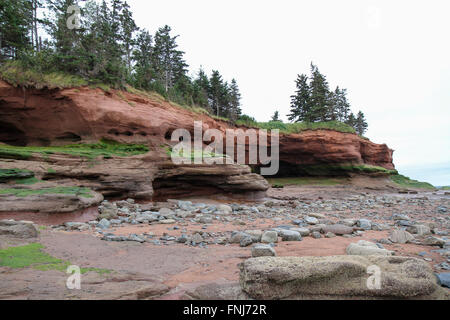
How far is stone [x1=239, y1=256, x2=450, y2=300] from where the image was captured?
2268 millimetres

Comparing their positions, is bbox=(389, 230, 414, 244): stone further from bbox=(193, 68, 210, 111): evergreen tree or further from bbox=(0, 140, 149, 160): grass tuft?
bbox=(193, 68, 210, 111): evergreen tree

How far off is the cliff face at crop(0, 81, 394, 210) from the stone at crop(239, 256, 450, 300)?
9.83m

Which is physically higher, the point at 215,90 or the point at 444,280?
the point at 215,90

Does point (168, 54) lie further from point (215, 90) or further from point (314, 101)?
point (314, 101)

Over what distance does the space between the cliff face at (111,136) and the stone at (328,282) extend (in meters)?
9.83

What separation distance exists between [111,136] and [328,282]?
45.1 feet

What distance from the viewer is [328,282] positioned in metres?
2.37

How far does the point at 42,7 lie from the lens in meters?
18.7

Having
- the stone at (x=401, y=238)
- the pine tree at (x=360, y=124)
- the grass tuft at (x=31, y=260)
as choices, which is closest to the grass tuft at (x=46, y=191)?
the grass tuft at (x=31, y=260)

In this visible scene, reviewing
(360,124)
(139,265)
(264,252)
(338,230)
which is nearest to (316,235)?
(338,230)

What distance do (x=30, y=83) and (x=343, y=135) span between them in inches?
1103

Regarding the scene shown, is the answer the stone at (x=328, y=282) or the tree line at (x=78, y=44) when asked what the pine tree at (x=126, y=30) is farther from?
the stone at (x=328, y=282)

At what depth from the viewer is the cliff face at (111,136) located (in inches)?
412
